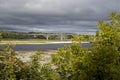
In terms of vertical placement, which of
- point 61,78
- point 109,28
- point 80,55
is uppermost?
point 109,28

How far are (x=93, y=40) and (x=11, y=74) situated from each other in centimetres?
280

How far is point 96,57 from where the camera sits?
9.53 metres

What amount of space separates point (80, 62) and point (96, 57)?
0.55m

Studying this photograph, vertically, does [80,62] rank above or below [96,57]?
below

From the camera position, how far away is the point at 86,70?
9516 mm

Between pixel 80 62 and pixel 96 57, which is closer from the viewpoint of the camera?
pixel 96 57

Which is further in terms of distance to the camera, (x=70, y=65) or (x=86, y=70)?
(x=70, y=65)

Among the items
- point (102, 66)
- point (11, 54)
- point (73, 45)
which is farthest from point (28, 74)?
point (102, 66)

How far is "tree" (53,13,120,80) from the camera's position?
9312mm

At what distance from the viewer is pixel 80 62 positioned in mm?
9812

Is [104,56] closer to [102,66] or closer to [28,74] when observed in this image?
[102,66]

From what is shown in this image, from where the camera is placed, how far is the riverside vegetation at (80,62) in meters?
9.37

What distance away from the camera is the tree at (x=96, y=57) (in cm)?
931

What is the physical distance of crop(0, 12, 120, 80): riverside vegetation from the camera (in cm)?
937
